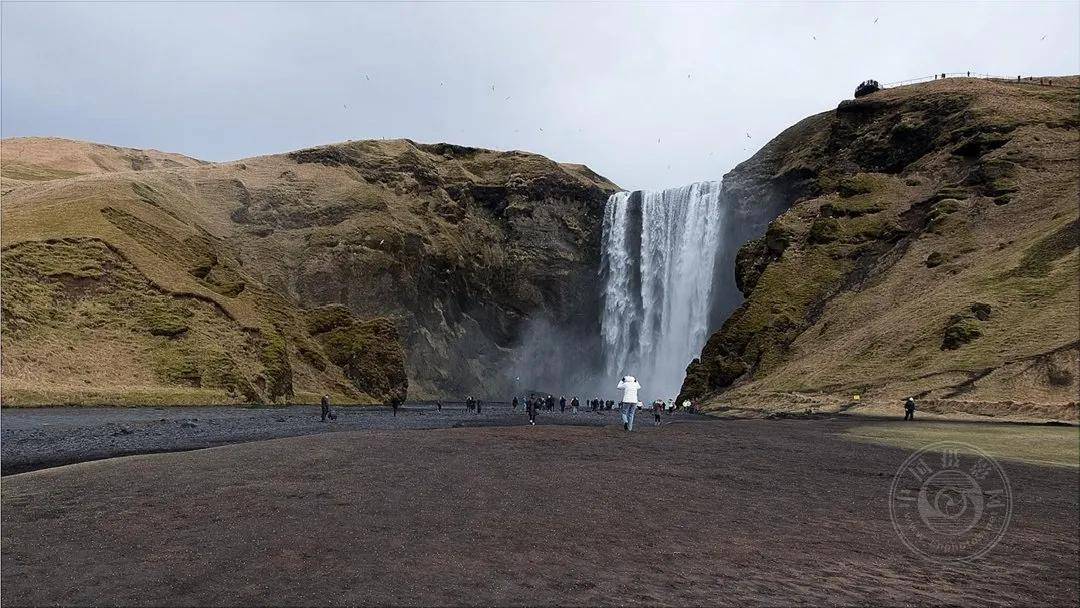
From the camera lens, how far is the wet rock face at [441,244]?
274 feet

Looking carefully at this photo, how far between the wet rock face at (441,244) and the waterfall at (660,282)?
711cm

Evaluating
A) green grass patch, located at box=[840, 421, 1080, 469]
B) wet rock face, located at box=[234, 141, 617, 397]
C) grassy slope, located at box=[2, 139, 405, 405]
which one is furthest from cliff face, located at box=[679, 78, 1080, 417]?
grassy slope, located at box=[2, 139, 405, 405]

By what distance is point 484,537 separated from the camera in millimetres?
8039

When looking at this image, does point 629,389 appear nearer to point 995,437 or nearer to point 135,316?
point 995,437

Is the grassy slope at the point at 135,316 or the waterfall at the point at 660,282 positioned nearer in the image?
the grassy slope at the point at 135,316

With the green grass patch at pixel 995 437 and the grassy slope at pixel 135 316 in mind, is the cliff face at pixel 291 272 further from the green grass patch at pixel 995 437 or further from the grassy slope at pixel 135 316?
the green grass patch at pixel 995 437

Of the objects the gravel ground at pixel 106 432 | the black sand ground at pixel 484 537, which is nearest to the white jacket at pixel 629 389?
the black sand ground at pixel 484 537

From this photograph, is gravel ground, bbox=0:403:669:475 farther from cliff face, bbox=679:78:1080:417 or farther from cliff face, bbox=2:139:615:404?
cliff face, bbox=679:78:1080:417

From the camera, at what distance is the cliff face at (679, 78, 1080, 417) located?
3741cm

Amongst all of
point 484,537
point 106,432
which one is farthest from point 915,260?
point 484,537

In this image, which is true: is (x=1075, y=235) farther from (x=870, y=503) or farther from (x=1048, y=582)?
(x=1048, y=582)

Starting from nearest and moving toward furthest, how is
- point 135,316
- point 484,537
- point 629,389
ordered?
point 484,537
point 629,389
point 135,316

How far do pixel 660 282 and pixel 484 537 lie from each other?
77.8 metres

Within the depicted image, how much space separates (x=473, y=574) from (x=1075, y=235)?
49419 mm
